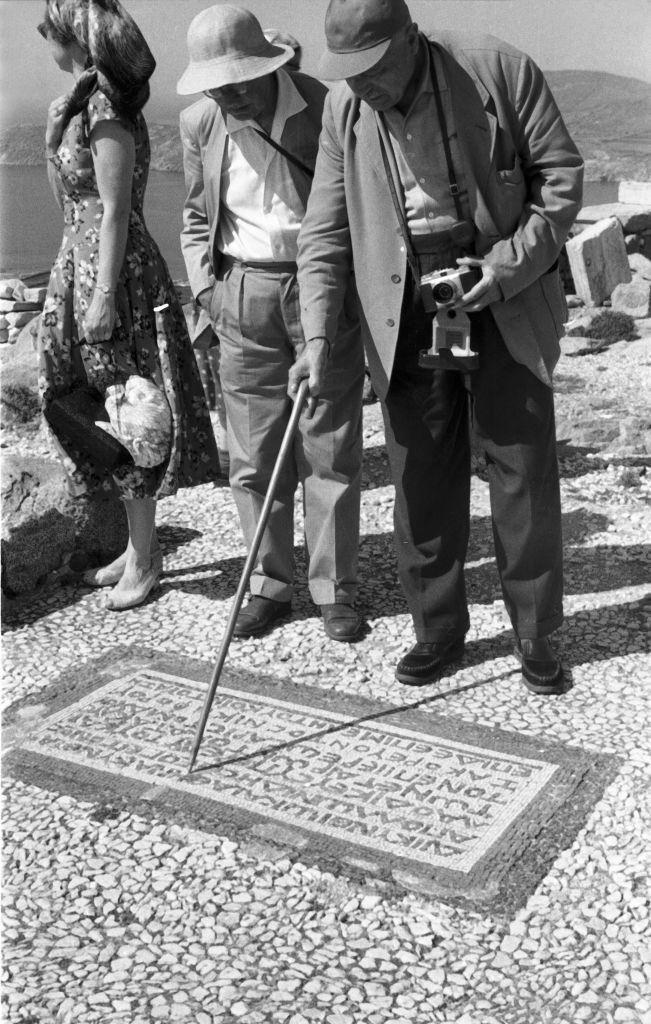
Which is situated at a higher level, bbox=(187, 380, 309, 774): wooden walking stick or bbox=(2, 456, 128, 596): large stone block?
bbox=(187, 380, 309, 774): wooden walking stick

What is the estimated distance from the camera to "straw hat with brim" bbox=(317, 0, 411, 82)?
320 cm

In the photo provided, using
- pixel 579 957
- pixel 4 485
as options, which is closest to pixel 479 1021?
pixel 579 957

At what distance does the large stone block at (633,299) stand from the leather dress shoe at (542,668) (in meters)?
7.62

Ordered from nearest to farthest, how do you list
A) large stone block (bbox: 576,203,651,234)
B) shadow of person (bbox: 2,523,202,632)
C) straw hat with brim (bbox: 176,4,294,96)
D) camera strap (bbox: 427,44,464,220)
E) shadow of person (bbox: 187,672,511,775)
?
1. camera strap (bbox: 427,44,464,220)
2. shadow of person (bbox: 187,672,511,775)
3. straw hat with brim (bbox: 176,4,294,96)
4. shadow of person (bbox: 2,523,202,632)
5. large stone block (bbox: 576,203,651,234)

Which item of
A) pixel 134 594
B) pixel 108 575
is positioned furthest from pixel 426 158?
pixel 108 575

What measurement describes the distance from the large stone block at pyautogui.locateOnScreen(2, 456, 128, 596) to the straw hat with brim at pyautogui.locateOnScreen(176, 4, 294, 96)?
1.63m

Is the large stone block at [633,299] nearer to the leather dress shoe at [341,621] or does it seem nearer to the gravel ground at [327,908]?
the gravel ground at [327,908]

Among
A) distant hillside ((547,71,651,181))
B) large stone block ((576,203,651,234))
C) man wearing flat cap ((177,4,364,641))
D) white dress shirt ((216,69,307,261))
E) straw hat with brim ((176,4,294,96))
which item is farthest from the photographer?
distant hillside ((547,71,651,181))

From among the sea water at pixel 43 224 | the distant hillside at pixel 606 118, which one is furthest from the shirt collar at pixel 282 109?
the distant hillside at pixel 606 118

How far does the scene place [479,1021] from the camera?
2490mm

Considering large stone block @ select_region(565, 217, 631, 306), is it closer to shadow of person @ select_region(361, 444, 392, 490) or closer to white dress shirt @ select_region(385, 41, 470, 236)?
shadow of person @ select_region(361, 444, 392, 490)

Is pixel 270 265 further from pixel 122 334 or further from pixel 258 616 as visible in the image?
pixel 258 616

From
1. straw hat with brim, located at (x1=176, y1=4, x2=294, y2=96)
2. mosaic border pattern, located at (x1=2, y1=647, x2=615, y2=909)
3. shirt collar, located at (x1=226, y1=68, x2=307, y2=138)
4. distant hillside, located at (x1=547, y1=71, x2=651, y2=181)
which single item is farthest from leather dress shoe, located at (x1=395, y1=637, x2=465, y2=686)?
distant hillside, located at (x1=547, y1=71, x2=651, y2=181)

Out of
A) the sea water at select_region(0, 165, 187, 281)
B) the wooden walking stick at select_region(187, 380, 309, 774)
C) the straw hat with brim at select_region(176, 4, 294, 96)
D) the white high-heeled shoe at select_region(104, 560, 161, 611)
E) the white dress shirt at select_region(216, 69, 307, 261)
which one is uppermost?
the straw hat with brim at select_region(176, 4, 294, 96)
